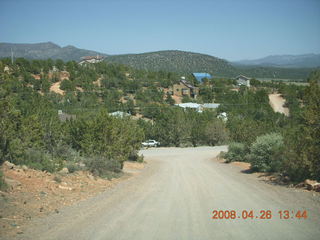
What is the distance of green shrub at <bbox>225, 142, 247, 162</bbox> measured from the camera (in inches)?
1166

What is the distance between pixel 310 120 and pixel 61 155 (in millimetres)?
13363

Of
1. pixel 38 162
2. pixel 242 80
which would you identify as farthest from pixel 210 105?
pixel 38 162

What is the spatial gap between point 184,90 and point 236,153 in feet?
208

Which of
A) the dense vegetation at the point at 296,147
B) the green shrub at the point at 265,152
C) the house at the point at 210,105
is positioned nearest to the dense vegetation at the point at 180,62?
the house at the point at 210,105

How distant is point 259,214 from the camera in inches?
404

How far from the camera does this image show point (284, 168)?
17.6 meters

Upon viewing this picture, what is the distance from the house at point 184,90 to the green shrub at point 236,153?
60.2m

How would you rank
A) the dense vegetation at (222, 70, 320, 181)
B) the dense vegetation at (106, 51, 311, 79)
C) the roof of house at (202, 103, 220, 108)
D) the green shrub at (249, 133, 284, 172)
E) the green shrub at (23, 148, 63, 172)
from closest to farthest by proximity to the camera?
the dense vegetation at (222, 70, 320, 181)
the green shrub at (23, 148, 63, 172)
the green shrub at (249, 133, 284, 172)
the roof of house at (202, 103, 220, 108)
the dense vegetation at (106, 51, 311, 79)

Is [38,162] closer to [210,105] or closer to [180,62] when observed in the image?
[210,105]

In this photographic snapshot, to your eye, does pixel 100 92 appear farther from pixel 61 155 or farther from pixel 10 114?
pixel 10 114

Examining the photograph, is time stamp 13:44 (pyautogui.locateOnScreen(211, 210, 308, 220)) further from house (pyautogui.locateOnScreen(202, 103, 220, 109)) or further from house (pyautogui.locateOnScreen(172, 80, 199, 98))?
house (pyautogui.locateOnScreen(172, 80, 199, 98))

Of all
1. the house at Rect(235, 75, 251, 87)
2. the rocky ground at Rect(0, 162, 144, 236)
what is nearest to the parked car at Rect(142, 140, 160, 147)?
the house at Rect(235, 75, 251, 87)

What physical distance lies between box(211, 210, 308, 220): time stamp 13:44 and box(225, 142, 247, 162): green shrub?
1906 centimetres

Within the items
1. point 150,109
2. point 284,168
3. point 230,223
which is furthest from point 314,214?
point 150,109
